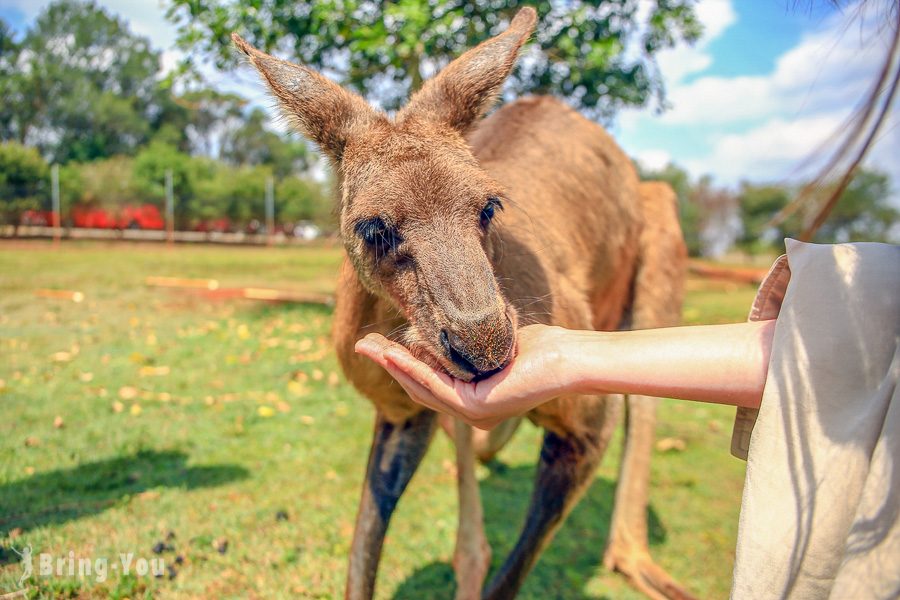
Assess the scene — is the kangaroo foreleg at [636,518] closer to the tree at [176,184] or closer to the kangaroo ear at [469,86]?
the kangaroo ear at [469,86]

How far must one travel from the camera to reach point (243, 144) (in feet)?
216

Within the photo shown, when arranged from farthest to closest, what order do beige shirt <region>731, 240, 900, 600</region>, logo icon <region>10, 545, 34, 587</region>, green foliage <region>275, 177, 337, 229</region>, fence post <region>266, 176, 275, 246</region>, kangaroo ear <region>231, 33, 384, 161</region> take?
green foliage <region>275, 177, 337, 229</region>
fence post <region>266, 176, 275, 246</region>
logo icon <region>10, 545, 34, 587</region>
kangaroo ear <region>231, 33, 384, 161</region>
beige shirt <region>731, 240, 900, 600</region>

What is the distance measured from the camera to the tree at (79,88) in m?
29.3

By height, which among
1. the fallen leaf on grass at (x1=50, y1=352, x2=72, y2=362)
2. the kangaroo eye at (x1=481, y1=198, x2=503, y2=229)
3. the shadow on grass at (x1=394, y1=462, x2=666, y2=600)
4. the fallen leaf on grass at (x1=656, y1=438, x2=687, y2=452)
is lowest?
the shadow on grass at (x1=394, y1=462, x2=666, y2=600)

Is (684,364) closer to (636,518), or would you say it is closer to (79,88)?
(636,518)

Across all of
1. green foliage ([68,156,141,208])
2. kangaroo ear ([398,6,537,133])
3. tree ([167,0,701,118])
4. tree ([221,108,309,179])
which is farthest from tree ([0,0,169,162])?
kangaroo ear ([398,6,537,133])

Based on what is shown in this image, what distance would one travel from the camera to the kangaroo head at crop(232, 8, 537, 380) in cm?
225

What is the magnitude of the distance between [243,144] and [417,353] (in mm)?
68363

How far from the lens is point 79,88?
3953 cm

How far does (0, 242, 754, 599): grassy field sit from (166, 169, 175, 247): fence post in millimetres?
17470

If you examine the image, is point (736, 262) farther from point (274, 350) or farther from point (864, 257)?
point (864, 257)

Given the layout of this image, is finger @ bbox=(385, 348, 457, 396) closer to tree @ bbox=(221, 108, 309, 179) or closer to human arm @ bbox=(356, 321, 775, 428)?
human arm @ bbox=(356, 321, 775, 428)

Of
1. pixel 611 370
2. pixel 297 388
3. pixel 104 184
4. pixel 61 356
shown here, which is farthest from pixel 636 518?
pixel 104 184

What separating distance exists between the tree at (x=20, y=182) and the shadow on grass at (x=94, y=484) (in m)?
15.7
